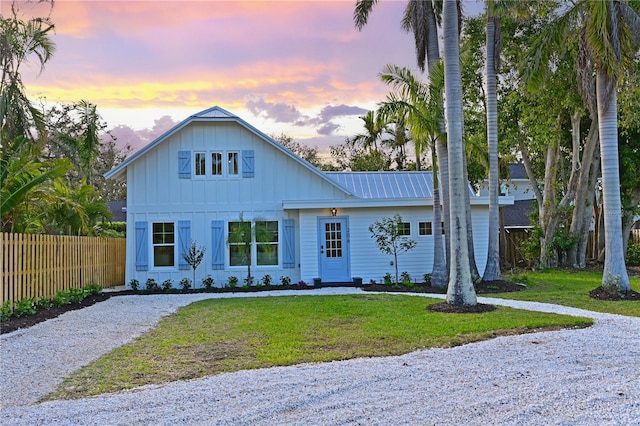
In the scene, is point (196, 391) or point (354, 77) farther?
point (354, 77)

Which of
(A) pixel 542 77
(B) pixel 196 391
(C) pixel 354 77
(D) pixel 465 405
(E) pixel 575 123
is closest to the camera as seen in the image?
(D) pixel 465 405

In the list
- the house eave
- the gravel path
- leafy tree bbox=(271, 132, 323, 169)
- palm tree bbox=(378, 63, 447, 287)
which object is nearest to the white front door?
the house eave

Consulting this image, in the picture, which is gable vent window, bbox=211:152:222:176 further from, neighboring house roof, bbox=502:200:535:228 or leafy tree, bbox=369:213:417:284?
neighboring house roof, bbox=502:200:535:228

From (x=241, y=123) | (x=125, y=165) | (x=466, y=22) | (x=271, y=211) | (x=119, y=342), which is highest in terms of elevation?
(x=466, y=22)

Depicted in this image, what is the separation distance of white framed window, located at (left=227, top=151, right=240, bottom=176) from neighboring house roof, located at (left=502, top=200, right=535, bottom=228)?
16599 mm

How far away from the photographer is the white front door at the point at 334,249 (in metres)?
17.2

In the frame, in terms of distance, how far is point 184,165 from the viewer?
1738 cm

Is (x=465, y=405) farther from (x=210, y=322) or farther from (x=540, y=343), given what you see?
(x=210, y=322)

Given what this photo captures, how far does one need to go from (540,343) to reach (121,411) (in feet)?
16.4

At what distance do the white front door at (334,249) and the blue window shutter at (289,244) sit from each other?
794 millimetres

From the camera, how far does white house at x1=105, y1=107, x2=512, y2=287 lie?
674 inches

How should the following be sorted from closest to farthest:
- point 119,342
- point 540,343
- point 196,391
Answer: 1. point 196,391
2. point 540,343
3. point 119,342

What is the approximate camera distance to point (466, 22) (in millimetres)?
20859

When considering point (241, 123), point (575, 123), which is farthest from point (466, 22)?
point (241, 123)
